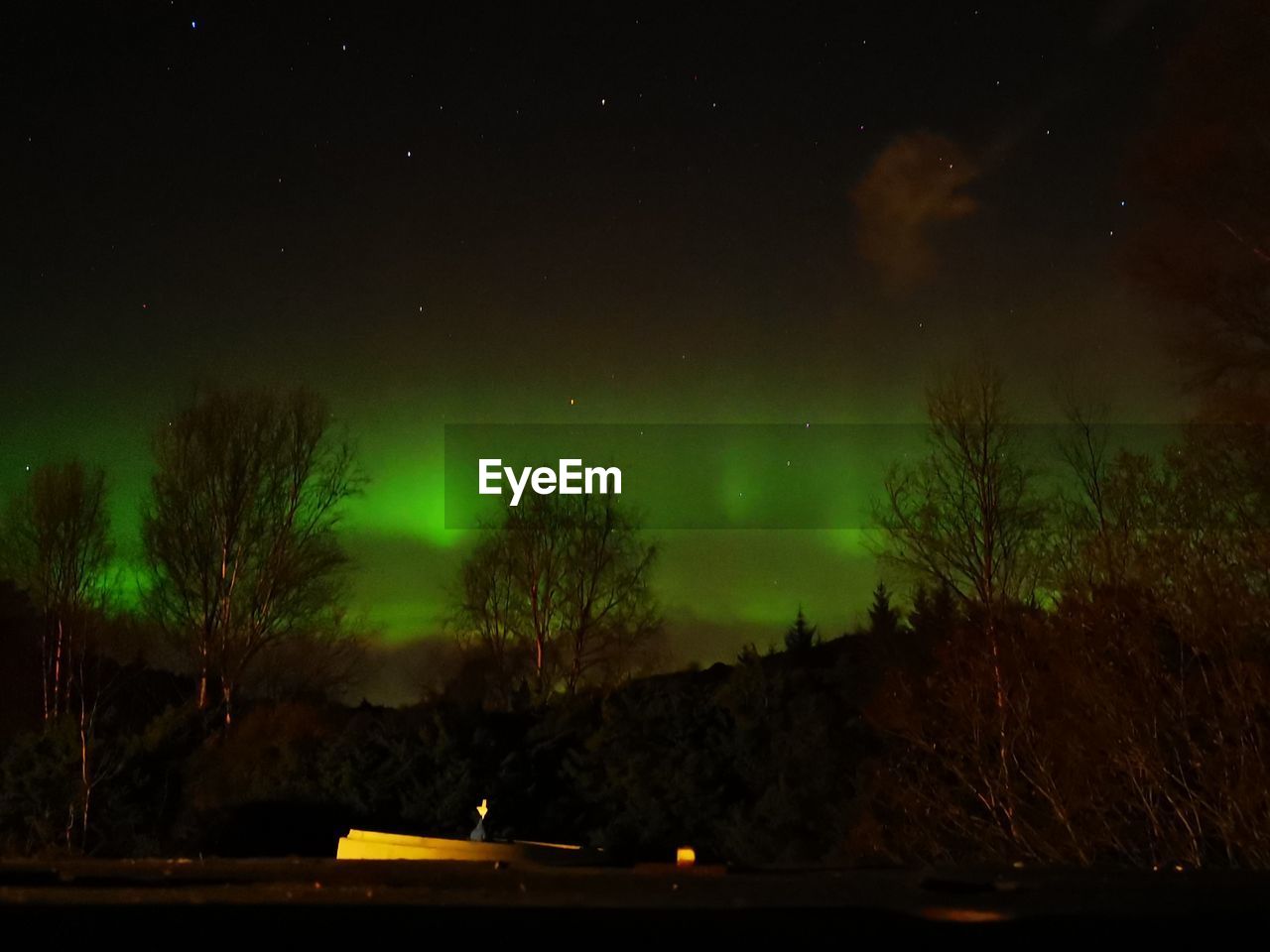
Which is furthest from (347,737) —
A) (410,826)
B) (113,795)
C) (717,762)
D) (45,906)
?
(45,906)

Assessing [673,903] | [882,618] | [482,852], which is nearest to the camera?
[673,903]

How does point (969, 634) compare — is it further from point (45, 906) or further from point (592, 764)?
point (45, 906)

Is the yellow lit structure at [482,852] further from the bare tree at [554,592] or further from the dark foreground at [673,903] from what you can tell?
the bare tree at [554,592]

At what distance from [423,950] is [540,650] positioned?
2750 centimetres

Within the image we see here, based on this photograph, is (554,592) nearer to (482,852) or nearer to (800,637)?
(800,637)

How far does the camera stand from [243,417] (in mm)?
27141

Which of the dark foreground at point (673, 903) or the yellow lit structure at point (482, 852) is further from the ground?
the dark foreground at point (673, 903)

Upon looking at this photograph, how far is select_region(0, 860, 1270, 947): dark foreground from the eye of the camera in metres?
1.68

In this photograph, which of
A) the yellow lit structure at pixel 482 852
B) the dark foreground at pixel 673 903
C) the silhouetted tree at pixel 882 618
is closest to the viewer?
the dark foreground at pixel 673 903

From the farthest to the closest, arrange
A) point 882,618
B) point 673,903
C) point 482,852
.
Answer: point 882,618, point 482,852, point 673,903

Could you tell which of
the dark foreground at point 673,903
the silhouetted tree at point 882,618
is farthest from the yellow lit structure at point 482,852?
the silhouetted tree at point 882,618

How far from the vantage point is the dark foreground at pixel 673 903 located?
1685 millimetres

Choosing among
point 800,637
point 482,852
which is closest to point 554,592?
point 800,637

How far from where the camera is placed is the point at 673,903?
1.86 meters
